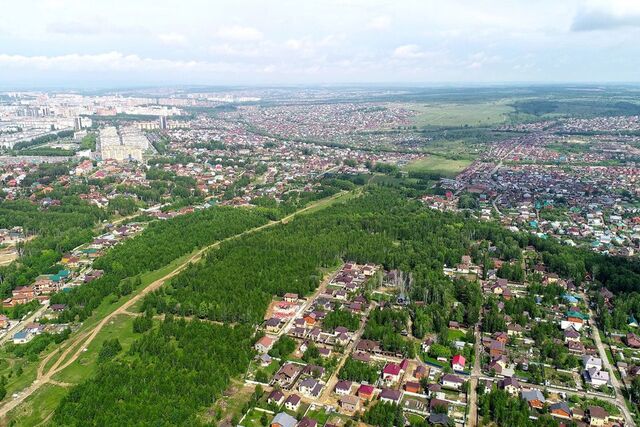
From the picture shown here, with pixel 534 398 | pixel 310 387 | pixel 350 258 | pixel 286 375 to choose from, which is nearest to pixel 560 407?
pixel 534 398

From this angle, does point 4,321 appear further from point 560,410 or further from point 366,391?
point 560,410

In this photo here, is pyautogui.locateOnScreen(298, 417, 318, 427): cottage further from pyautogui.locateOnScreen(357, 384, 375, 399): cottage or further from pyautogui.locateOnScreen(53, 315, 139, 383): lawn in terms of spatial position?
pyautogui.locateOnScreen(53, 315, 139, 383): lawn

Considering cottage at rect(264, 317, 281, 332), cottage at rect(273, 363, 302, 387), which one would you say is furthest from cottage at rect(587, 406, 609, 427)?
cottage at rect(264, 317, 281, 332)

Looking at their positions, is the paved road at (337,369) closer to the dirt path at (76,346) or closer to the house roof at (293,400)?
the house roof at (293,400)

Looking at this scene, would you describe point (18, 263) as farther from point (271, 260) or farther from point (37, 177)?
point (37, 177)

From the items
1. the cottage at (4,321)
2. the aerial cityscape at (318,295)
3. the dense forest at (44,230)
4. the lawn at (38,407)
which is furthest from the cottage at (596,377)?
the dense forest at (44,230)

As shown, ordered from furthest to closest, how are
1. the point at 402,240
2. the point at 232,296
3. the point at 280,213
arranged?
the point at 280,213, the point at 402,240, the point at 232,296

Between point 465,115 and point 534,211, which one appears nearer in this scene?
point 534,211

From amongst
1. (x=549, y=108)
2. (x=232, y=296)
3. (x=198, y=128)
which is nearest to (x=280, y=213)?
(x=232, y=296)
